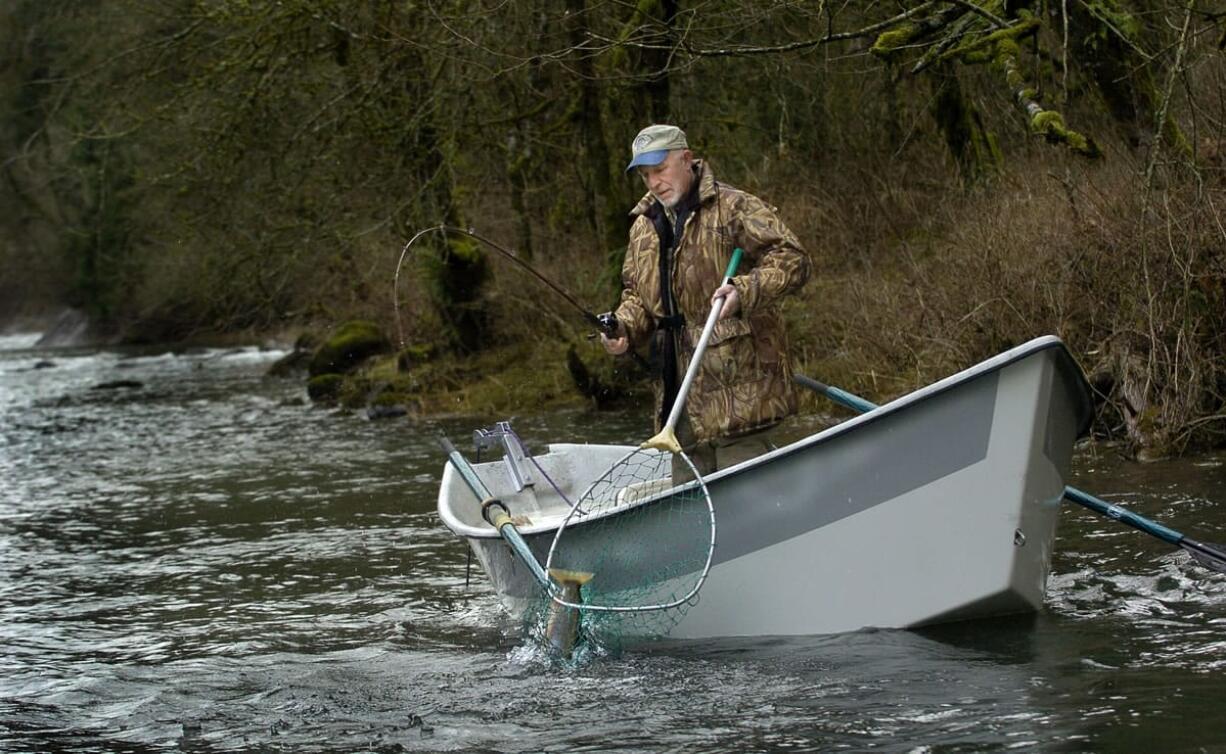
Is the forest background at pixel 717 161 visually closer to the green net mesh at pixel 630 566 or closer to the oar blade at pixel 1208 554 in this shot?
the oar blade at pixel 1208 554

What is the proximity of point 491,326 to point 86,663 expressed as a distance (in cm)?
1167

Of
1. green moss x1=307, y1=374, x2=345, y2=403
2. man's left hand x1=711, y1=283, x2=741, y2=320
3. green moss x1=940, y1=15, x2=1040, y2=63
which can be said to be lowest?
green moss x1=307, y1=374, x2=345, y2=403

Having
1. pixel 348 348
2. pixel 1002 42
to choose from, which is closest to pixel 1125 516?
pixel 1002 42

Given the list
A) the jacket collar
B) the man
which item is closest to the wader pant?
the man

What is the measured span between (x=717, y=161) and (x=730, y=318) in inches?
417

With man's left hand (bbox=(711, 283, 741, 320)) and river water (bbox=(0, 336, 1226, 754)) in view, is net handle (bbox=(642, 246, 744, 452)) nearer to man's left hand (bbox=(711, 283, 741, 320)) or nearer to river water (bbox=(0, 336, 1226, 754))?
man's left hand (bbox=(711, 283, 741, 320))

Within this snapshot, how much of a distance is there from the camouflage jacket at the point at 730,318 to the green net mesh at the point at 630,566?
0.90ft

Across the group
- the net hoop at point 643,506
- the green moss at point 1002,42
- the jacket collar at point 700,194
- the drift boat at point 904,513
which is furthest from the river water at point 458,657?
the green moss at point 1002,42

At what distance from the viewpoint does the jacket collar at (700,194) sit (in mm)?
6195

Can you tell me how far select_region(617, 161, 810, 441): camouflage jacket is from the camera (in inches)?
242

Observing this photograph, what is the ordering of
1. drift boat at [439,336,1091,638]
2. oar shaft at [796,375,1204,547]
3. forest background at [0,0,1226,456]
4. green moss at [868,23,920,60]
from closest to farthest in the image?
drift boat at [439,336,1091,638] < oar shaft at [796,375,1204,547] < forest background at [0,0,1226,456] < green moss at [868,23,920,60]

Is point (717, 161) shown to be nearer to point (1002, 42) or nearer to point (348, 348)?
point (1002, 42)

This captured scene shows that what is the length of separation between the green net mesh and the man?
0.79 feet

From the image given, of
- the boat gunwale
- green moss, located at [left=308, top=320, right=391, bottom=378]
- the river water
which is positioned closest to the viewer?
the river water
